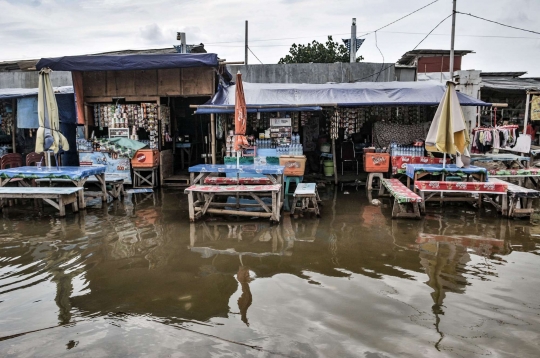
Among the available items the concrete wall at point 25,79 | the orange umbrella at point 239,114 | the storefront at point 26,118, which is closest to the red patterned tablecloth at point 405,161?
the orange umbrella at point 239,114

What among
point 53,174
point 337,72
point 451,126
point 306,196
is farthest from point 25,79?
point 451,126

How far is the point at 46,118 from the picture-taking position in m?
8.67

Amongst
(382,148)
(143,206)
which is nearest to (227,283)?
(143,206)

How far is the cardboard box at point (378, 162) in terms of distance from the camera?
11102 millimetres

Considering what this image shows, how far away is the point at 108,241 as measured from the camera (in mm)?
6426

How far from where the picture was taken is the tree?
84.8ft

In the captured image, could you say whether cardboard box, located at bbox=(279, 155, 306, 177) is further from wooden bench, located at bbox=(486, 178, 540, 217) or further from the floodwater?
wooden bench, located at bbox=(486, 178, 540, 217)

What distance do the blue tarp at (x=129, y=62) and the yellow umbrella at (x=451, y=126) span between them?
6109mm

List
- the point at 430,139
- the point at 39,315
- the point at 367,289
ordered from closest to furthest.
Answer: the point at 39,315, the point at 367,289, the point at 430,139

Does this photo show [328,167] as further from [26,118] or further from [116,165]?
[26,118]

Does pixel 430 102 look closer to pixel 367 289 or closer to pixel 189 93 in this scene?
pixel 189 93

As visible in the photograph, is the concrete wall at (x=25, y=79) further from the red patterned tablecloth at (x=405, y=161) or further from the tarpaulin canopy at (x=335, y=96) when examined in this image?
the red patterned tablecloth at (x=405, y=161)

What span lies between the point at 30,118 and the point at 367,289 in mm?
12084

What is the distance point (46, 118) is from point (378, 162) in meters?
8.14
